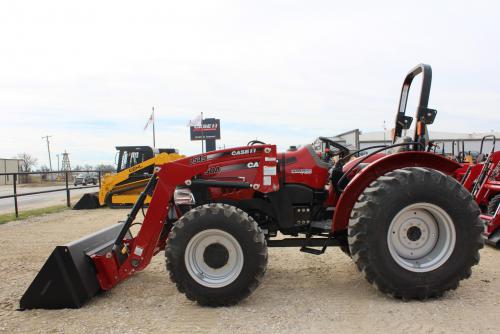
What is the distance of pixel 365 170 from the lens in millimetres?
4086

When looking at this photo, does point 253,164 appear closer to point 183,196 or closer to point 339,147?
point 183,196

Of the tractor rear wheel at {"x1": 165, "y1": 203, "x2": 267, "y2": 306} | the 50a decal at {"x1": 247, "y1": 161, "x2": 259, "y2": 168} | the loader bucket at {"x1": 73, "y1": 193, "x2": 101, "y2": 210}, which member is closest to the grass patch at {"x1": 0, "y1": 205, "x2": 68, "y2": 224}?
the loader bucket at {"x1": 73, "y1": 193, "x2": 101, "y2": 210}

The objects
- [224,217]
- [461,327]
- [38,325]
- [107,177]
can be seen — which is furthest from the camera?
[107,177]

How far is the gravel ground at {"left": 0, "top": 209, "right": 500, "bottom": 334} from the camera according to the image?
3.42m

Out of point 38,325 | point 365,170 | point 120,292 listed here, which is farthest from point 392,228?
point 38,325

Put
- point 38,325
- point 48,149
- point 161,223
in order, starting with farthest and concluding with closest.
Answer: point 48,149
point 161,223
point 38,325

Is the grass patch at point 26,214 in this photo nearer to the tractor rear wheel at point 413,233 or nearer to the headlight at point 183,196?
the headlight at point 183,196

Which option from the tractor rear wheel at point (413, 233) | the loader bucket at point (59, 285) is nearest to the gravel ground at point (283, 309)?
the loader bucket at point (59, 285)

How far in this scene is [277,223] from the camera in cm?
457

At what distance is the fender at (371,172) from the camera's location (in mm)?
4121

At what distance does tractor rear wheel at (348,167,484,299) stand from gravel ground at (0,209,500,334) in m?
0.22

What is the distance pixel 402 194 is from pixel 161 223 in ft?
7.39

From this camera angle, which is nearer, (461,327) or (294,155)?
(461,327)

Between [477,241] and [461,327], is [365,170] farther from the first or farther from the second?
[461,327]
